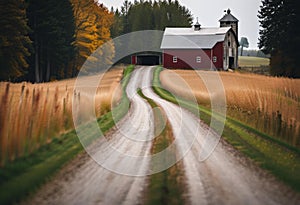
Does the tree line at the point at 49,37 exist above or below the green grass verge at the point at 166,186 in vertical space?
above

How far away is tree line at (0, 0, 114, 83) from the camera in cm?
2812

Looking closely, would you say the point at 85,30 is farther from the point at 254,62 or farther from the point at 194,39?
the point at 254,62

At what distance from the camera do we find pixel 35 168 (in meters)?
7.03

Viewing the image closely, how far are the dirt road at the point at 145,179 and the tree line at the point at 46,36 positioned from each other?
1162cm

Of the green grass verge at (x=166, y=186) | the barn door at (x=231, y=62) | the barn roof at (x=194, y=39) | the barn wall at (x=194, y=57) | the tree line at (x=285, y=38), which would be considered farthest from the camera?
the barn door at (x=231, y=62)

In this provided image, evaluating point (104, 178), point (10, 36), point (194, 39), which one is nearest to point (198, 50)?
point (194, 39)

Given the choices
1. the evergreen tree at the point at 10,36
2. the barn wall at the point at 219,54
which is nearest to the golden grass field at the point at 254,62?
the barn wall at the point at 219,54

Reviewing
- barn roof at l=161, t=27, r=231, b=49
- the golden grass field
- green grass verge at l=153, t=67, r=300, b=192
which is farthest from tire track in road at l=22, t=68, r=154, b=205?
the golden grass field

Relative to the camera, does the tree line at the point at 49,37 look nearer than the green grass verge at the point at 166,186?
No

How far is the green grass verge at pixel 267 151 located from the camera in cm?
743

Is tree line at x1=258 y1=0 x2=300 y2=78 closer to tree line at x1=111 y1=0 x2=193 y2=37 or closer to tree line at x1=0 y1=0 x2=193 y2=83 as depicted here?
tree line at x1=0 y1=0 x2=193 y2=83

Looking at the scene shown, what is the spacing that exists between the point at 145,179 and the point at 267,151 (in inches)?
147

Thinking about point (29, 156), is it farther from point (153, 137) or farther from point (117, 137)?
point (153, 137)

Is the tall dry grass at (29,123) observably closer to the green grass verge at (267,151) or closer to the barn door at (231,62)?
the green grass verge at (267,151)
